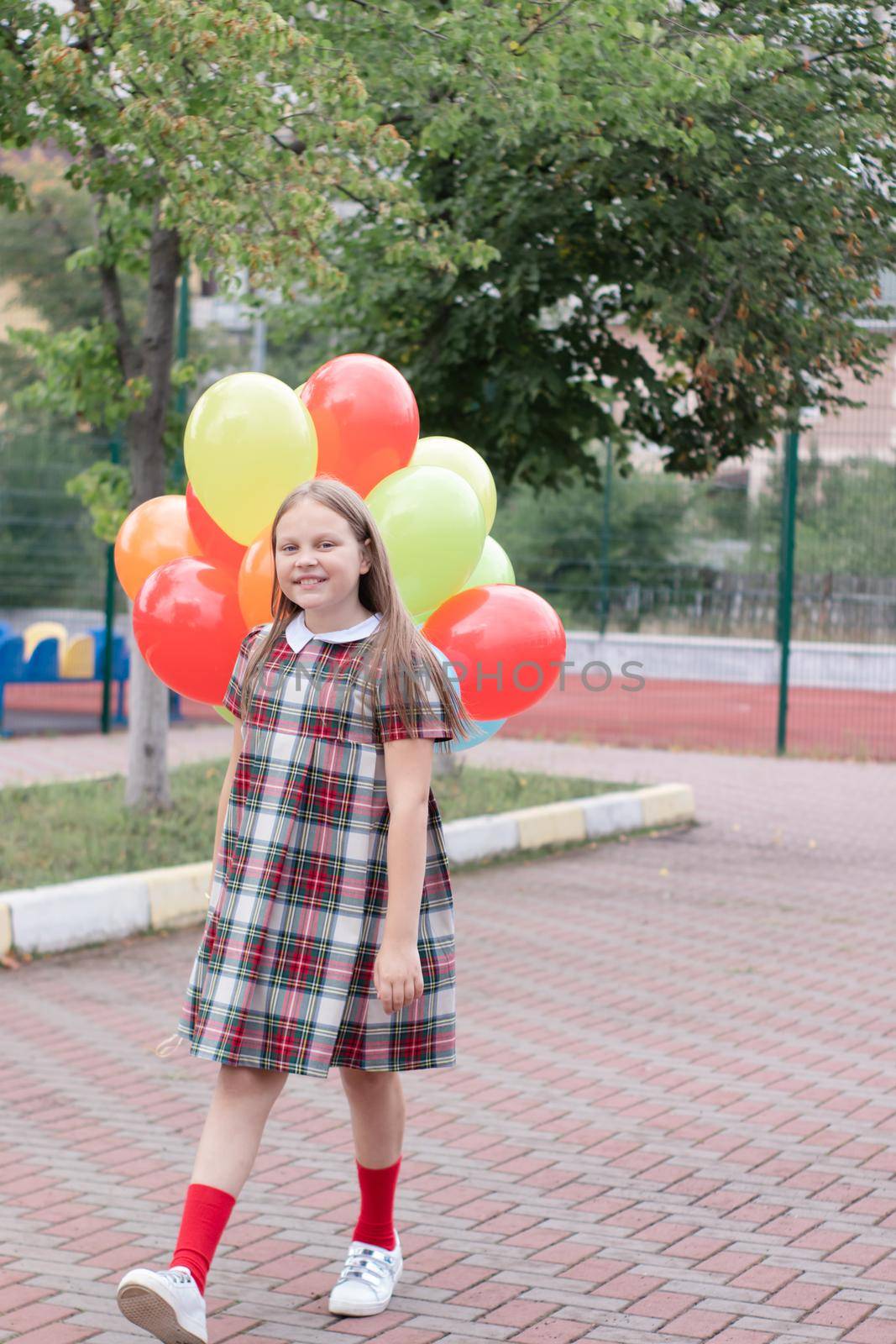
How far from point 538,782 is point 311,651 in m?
8.59

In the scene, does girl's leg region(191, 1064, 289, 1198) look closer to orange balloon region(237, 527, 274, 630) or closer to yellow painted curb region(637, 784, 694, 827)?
orange balloon region(237, 527, 274, 630)

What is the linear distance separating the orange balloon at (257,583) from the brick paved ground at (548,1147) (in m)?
1.54

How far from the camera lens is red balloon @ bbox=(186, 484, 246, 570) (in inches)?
160

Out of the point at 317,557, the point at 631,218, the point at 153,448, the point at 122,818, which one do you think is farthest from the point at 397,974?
the point at 153,448

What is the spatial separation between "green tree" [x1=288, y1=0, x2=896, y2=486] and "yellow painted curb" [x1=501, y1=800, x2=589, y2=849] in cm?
203

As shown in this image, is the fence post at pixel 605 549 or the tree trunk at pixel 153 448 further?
the fence post at pixel 605 549

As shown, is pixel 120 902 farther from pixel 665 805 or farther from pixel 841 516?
pixel 841 516

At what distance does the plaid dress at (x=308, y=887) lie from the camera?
3.32 m

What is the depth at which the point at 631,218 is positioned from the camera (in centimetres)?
805

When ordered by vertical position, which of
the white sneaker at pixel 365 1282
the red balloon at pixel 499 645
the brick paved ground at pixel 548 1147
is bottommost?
the brick paved ground at pixel 548 1147

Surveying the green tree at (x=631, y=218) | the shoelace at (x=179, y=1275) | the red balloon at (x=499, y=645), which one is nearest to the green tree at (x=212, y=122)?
the green tree at (x=631, y=218)

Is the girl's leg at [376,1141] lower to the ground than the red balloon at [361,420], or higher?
lower

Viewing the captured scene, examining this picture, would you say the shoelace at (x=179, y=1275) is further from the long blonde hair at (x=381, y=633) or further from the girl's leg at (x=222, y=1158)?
the long blonde hair at (x=381, y=633)

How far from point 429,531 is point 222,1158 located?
1445 millimetres
